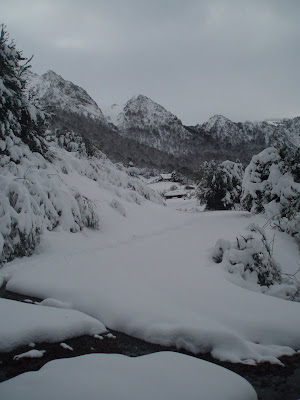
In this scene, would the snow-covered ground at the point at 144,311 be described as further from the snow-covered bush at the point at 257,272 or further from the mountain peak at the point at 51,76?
the mountain peak at the point at 51,76

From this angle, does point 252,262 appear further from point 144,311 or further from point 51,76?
point 51,76

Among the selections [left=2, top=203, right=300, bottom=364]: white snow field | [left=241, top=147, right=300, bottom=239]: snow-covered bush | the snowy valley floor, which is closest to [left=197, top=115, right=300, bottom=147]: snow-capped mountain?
[left=241, top=147, right=300, bottom=239]: snow-covered bush

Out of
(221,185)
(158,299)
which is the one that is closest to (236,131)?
(221,185)

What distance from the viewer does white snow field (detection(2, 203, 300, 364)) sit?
6.64 ft

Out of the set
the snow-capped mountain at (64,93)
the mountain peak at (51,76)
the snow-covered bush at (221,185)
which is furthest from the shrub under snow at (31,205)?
the mountain peak at (51,76)

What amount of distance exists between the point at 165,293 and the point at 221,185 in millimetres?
9906

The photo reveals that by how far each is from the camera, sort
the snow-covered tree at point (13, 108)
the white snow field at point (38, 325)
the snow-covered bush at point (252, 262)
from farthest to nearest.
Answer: the snow-covered tree at point (13, 108), the snow-covered bush at point (252, 262), the white snow field at point (38, 325)

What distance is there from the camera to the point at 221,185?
39.2 feet

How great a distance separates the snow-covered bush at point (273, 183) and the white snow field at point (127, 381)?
4.53 metres

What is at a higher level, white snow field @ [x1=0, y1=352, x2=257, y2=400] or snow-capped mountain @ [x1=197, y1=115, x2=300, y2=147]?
snow-capped mountain @ [x1=197, y1=115, x2=300, y2=147]

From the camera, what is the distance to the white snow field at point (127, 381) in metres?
1.34

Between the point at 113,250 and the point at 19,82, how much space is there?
5.03 meters

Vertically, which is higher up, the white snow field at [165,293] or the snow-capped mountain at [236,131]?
the snow-capped mountain at [236,131]

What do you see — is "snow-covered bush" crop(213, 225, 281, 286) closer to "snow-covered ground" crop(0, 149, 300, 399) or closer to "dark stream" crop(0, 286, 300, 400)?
"snow-covered ground" crop(0, 149, 300, 399)
